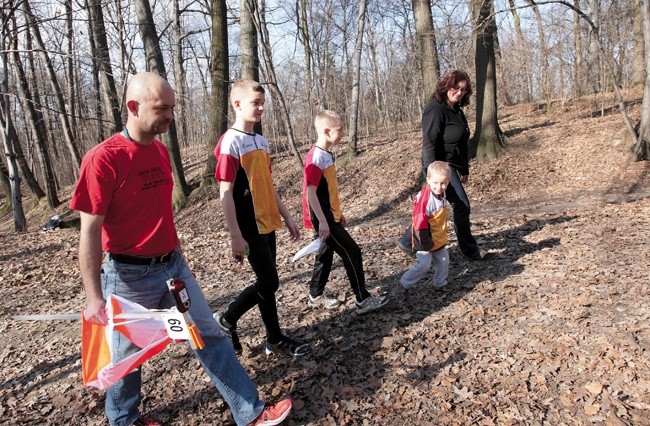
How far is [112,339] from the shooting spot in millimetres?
2301

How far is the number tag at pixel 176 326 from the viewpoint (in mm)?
2209

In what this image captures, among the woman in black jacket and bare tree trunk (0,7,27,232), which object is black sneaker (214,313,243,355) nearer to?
the woman in black jacket

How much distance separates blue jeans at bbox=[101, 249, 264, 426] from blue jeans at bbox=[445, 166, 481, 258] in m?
2.90

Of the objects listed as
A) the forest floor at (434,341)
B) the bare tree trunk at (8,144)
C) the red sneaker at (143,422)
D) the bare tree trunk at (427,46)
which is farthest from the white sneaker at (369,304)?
the bare tree trunk at (8,144)

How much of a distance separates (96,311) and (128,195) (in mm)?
573

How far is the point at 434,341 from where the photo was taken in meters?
3.52

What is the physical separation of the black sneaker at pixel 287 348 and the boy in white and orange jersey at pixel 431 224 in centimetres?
127

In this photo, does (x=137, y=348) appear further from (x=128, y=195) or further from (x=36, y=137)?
(x=36, y=137)

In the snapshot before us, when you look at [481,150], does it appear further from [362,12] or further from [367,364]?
[367,364]

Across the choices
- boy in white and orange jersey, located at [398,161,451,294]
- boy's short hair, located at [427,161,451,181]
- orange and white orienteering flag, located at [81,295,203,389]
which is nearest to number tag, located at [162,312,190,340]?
orange and white orienteering flag, located at [81,295,203,389]

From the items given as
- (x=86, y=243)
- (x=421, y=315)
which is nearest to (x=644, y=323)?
(x=421, y=315)

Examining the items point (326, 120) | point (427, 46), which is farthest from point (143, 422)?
point (427, 46)

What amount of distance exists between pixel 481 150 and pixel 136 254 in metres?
9.57

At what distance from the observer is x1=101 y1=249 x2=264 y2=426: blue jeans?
2328mm
